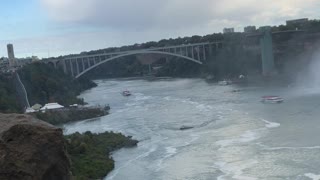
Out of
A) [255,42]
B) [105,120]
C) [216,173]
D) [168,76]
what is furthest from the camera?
[168,76]

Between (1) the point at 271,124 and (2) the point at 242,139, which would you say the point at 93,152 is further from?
(1) the point at 271,124

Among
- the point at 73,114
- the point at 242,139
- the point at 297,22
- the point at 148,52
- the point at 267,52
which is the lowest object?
the point at 73,114

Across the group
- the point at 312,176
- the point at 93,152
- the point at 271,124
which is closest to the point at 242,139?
the point at 271,124

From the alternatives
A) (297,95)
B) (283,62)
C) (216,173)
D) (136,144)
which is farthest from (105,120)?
(283,62)

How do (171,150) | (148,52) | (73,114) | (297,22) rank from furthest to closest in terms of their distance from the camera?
(297,22) → (148,52) → (73,114) → (171,150)

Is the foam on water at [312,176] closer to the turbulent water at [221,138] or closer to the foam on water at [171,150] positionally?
the turbulent water at [221,138]

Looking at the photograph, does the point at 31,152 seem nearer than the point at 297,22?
Yes

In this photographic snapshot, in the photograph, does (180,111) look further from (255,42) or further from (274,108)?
(255,42)

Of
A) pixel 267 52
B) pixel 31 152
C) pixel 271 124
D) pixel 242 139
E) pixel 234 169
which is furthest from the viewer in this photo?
pixel 267 52

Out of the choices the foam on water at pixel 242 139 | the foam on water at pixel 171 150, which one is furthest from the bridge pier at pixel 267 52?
the foam on water at pixel 171 150
